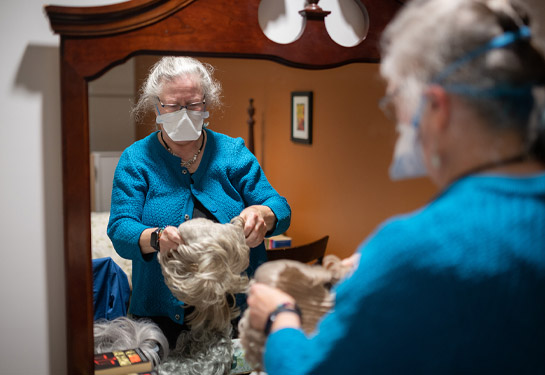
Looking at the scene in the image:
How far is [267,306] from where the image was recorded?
0.84m

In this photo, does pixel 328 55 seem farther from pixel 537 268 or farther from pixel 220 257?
pixel 537 268

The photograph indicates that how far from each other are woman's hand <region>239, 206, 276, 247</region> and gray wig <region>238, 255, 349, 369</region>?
8.8 inches

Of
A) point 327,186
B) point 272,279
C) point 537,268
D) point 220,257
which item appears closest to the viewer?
A: point 537,268

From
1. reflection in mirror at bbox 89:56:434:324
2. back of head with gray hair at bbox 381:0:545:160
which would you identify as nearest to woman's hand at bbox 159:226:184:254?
reflection in mirror at bbox 89:56:434:324

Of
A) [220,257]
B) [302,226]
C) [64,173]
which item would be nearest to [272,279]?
[220,257]

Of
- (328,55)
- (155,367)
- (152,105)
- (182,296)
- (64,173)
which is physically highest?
(328,55)

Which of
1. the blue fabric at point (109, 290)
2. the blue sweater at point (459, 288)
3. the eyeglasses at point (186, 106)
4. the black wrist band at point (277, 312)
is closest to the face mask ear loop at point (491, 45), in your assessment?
the blue sweater at point (459, 288)

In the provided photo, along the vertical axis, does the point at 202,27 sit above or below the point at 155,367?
above

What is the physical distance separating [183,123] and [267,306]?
0.46 meters

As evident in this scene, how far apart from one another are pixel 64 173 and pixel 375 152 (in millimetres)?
711

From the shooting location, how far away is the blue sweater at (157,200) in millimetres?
1146

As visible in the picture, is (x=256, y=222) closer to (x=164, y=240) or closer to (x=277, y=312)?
(x=164, y=240)

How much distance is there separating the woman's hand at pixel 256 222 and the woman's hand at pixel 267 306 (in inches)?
11.3

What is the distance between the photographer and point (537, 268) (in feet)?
2.02
